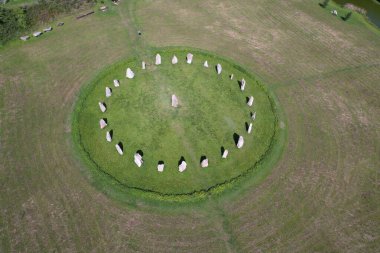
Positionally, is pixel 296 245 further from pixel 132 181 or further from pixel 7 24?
pixel 7 24

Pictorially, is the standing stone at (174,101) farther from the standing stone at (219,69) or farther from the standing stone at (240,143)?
the standing stone at (240,143)

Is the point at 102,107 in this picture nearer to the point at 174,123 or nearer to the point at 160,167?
the point at 174,123

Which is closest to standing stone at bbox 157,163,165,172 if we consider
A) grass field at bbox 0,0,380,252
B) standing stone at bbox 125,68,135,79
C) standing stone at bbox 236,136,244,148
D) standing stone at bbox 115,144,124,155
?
grass field at bbox 0,0,380,252

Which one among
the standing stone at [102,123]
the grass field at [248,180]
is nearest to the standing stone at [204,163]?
the grass field at [248,180]

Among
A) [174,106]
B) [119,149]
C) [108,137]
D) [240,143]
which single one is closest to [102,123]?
[108,137]

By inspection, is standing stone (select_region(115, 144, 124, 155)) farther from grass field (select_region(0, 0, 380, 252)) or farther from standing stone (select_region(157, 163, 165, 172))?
standing stone (select_region(157, 163, 165, 172))

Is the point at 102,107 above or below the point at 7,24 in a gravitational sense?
above
